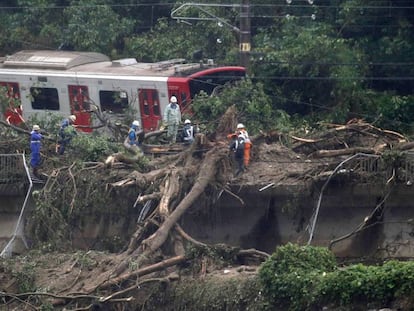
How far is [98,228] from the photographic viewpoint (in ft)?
101

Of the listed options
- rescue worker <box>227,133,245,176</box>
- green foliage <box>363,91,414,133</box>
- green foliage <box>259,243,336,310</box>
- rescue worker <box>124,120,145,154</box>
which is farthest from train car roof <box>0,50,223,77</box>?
green foliage <box>259,243,336,310</box>

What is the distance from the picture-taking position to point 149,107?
3641 centimetres

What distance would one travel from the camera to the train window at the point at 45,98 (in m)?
37.8

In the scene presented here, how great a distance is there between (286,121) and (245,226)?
16.3 ft

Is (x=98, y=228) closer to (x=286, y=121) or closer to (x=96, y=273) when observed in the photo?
(x=96, y=273)

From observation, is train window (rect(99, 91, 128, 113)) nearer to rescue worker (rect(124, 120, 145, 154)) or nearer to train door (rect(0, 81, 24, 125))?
train door (rect(0, 81, 24, 125))

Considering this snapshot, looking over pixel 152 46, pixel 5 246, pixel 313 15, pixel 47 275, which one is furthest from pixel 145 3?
pixel 47 275

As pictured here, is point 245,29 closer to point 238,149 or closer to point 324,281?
point 238,149

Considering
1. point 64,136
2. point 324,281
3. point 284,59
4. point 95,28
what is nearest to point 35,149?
point 64,136

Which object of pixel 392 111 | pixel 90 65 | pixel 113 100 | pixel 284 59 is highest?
pixel 284 59

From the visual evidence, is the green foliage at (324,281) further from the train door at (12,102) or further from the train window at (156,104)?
the train door at (12,102)

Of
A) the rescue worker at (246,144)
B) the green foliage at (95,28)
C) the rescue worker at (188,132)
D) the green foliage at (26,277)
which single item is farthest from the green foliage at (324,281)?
the green foliage at (95,28)

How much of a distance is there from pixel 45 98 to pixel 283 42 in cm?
692

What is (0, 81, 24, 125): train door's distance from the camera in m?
34.9
